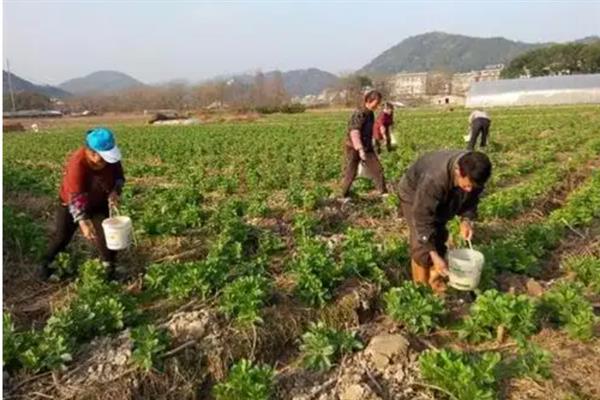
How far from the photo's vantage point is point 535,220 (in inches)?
326

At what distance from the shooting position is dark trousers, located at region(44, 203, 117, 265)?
231 inches

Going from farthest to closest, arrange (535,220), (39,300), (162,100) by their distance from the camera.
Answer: (162,100), (535,220), (39,300)

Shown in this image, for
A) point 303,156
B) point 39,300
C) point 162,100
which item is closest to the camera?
point 39,300

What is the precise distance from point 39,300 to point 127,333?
158cm

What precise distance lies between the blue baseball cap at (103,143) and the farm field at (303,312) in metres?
1.20

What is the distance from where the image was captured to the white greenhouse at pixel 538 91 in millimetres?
61500

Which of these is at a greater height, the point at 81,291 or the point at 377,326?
the point at 81,291

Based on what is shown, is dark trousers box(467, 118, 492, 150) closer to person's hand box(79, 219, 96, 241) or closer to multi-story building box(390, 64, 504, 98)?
person's hand box(79, 219, 96, 241)

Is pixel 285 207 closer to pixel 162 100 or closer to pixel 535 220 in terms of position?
pixel 535 220

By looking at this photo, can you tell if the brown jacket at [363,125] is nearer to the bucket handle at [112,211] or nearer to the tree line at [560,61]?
the bucket handle at [112,211]

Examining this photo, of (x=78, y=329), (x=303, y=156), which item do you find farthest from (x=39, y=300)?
(x=303, y=156)

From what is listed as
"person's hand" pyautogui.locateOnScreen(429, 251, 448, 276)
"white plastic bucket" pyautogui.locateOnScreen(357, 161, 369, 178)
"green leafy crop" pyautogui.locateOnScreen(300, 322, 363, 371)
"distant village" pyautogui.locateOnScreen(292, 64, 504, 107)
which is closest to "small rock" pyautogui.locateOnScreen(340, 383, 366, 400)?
"green leafy crop" pyautogui.locateOnScreen(300, 322, 363, 371)

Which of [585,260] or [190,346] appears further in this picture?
[585,260]

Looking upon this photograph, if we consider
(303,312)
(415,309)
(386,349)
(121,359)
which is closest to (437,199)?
(415,309)
